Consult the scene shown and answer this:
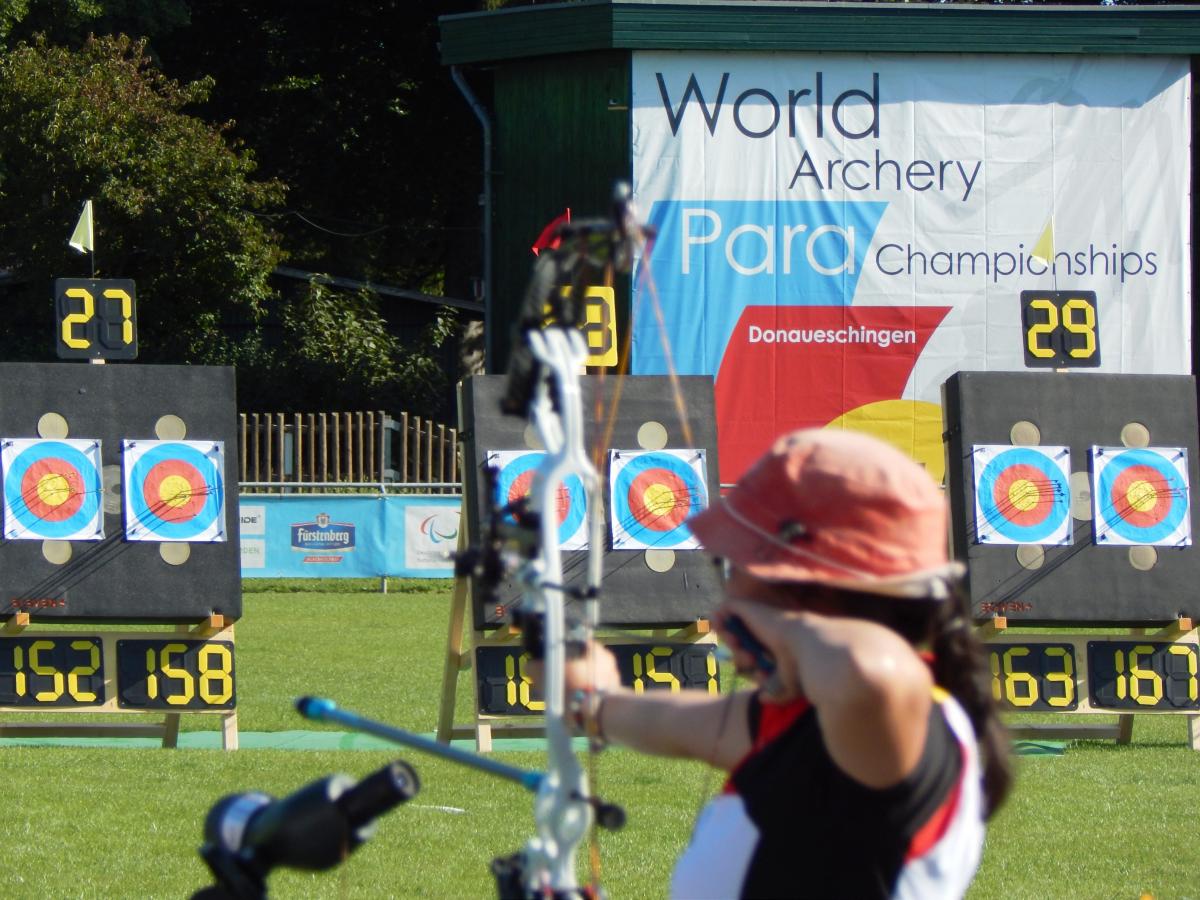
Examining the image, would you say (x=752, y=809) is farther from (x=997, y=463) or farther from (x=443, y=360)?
(x=443, y=360)

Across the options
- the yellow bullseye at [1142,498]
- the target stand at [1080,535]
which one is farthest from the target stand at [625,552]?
the yellow bullseye at [1142,498]

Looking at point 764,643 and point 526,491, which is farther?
point 526,491

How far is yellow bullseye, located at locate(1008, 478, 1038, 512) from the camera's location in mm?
7711

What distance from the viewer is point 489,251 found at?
676 inches

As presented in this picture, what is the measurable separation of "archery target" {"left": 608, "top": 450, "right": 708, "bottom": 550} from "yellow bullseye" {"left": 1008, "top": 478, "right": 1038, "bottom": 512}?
4.76ft

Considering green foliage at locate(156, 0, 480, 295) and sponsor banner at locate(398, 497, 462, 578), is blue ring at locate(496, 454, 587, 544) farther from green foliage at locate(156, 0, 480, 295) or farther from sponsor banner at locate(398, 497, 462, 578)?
green foliage at locate(156, 0, 480, 295)

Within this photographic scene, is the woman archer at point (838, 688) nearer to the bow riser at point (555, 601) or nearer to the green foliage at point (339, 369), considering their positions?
the bow riser at point (555, 601)

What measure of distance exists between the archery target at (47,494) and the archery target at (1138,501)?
4.69 metres

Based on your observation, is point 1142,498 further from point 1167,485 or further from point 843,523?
point 843,523

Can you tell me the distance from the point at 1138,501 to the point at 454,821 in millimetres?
3935

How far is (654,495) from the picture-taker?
7.66 meters

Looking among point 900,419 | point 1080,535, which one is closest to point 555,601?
point 1080,535

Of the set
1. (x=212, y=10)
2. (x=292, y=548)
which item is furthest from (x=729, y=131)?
(x=212, y=10)

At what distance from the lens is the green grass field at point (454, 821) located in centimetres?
477
